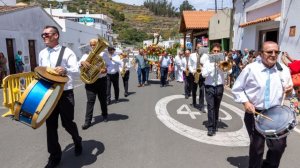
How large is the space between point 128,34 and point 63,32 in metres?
72.5

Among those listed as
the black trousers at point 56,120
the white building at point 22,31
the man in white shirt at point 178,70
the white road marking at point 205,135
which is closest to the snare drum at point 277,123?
the white road marking at point 205,135

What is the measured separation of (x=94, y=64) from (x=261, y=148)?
344 centimetres

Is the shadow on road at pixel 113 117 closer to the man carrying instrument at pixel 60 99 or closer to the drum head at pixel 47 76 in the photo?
the man carrying instrument at pixel 60 99

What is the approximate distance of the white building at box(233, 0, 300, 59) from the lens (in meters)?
11.4

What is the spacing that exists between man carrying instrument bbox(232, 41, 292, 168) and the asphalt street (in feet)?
2.92

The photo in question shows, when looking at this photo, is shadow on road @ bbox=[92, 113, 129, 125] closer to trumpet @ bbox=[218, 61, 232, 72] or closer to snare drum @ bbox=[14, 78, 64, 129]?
trumpet @ bbox=[218, 61, 232, 72]

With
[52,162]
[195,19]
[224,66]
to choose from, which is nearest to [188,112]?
[224,66]

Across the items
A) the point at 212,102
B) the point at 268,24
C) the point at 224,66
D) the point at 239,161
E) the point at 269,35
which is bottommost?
the point at 239,161

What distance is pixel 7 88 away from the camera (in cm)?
373

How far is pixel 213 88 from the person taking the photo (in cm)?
591

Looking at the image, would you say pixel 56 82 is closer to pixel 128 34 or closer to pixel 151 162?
pixel 151 162

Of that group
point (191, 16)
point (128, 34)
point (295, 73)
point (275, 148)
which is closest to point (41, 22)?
point (191, 16)

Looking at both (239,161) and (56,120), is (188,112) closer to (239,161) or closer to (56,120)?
(239,161)

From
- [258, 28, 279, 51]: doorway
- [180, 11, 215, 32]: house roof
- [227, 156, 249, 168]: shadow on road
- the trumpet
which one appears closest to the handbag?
the trumpet
